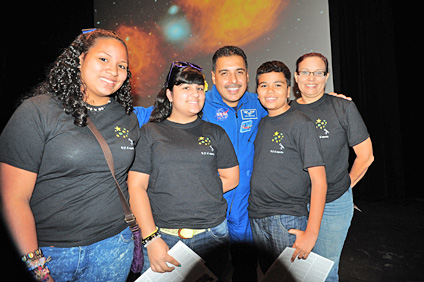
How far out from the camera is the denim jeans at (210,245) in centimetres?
132

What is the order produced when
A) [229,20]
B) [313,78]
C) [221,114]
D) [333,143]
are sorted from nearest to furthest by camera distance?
1. [333,143]
2. [313,78]
3. [221,114]
4. [229,20]

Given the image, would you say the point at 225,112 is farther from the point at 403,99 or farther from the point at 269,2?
the point at 403,99

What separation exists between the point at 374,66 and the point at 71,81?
15.8ft

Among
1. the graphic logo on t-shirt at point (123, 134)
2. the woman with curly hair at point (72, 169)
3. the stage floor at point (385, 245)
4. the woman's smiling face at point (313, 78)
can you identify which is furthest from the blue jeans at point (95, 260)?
the stage floor at point (385, 245)

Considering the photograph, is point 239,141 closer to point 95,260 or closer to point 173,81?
point 173,81

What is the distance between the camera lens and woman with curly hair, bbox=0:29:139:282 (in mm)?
958

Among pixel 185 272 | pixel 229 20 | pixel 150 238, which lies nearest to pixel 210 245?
pixel 185 272

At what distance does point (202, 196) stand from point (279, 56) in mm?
Answer: 3229

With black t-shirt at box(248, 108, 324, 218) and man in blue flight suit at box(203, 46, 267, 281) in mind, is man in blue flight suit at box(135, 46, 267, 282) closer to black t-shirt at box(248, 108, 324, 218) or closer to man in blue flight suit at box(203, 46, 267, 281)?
man in blue flight suit at box(203, 46, 267, 281)

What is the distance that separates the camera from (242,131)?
190cm

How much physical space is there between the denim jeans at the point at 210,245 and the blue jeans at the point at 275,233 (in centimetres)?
24

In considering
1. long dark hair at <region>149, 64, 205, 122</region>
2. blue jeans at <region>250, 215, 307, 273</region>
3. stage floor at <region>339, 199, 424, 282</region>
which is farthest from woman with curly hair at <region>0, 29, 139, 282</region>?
stage floor at <region>339, 199, 424, 282</region>

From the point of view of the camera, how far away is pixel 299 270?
126cm

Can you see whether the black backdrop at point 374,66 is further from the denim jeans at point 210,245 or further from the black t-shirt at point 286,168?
the denim jeans at point 210,245
